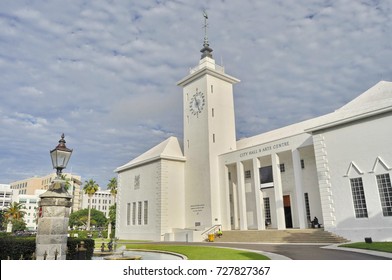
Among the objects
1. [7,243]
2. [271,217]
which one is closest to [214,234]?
[271,217]

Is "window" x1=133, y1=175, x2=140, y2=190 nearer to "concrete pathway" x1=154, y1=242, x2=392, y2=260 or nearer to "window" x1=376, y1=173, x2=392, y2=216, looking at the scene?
"concrete pathway" x1=154, y1=242, x2=392, y2=260

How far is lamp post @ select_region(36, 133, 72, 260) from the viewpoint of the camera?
8.29 m

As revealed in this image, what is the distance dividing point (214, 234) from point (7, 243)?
784 inches

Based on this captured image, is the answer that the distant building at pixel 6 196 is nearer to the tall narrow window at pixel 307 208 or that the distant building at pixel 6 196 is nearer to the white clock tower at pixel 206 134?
the white clock tower at pixel 206 134

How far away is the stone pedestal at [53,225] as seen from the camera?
8266 mm

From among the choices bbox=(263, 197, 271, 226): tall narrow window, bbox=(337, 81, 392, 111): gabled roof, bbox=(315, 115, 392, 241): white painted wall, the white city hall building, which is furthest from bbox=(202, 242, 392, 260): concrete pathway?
bbox=(263, 197, 271, 226): tall narrow window

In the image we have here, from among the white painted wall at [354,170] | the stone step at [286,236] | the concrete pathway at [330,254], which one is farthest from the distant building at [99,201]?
the concrete pathway at [330,254]

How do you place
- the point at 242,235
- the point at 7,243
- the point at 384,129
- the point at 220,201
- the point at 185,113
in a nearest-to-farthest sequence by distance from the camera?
the point at 7,243
the point at 384,129
the point at 242,235
the point at 220,201
the point at 185,113

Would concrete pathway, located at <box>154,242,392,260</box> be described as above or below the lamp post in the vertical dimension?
below

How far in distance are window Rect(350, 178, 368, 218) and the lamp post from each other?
17.6 metres

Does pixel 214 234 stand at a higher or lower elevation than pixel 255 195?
lower

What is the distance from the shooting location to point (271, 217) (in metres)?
30.0

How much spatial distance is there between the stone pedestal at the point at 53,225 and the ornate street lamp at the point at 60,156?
2.08 ft
